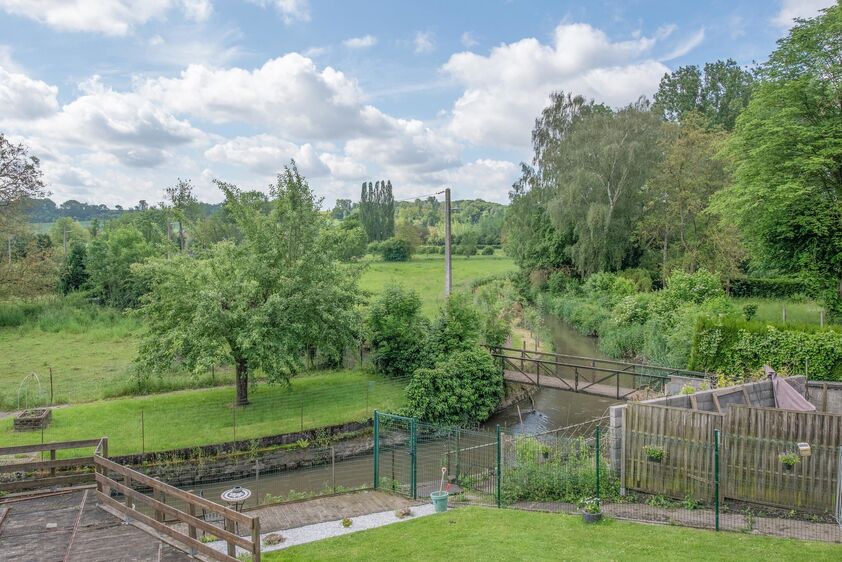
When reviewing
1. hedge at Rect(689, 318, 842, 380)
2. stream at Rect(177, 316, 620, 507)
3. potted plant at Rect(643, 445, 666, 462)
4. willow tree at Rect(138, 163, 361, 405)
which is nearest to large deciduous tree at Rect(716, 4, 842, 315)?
hedge at Rect(689, 318, 842, 380)

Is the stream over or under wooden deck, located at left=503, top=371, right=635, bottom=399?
under

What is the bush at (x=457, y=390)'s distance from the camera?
19828mm

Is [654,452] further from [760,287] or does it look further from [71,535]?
[760,287]

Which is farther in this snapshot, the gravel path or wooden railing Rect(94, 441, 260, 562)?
the gravel path

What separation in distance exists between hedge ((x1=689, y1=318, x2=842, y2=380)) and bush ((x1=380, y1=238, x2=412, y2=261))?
194 feet

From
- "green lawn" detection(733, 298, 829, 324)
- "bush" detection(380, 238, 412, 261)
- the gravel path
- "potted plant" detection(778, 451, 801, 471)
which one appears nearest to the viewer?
the gravel path

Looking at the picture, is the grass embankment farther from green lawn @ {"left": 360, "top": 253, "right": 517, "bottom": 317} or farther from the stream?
the stream

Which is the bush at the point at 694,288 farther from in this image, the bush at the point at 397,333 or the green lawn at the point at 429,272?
the green lawn at the point at 429,272

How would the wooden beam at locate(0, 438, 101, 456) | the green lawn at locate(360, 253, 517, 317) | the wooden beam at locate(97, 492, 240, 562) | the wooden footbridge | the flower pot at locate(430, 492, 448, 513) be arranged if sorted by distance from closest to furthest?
the wooden beam at locate(97, 492, 240, 562) < the wooden beam at locate(0, 438, 101, 456) < the flower pot at locate(430, 492, 448, 513) < the wooden footbridge < the green lawn at locate(360, 253, 517, 317)

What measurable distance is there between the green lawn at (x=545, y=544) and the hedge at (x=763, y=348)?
12.2 m

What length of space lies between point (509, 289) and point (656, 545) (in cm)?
3851

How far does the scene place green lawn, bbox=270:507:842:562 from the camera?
26.9 feet

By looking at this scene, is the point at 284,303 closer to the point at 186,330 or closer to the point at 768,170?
the point at 186,330

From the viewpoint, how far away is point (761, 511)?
34.6ft
